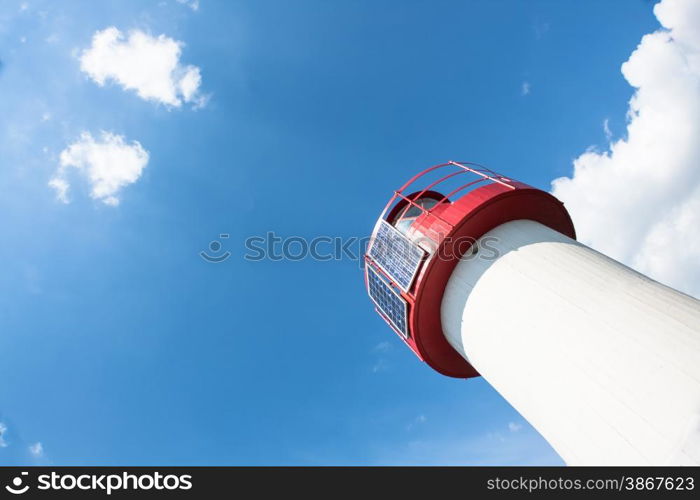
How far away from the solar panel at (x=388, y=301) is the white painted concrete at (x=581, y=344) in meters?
1.55

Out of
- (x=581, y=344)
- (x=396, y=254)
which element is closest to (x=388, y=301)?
(x=396, y=254)

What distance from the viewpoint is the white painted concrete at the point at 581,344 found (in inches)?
269

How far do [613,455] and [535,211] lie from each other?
24.9ft

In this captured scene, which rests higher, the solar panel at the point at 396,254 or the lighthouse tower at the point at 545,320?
the solar panel at the point at 396,254

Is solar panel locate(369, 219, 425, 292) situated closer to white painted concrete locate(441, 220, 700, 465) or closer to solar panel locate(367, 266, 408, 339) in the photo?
solar panel locate(367, 266, 408, 339)

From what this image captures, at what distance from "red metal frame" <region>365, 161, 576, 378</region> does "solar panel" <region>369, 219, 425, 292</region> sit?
26 cm

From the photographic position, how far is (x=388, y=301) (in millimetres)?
13352

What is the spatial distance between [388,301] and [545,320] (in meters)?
5.60

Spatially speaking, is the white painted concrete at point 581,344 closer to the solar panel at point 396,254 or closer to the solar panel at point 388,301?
the solar panel at point 396,254

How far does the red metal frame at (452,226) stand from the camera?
11.2 meters

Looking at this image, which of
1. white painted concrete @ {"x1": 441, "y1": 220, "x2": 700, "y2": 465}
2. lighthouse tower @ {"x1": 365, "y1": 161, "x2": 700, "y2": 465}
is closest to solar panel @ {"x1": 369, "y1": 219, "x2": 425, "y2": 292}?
lighthouse tower @ {"x1": 365, "y1": 161, "x2": 700, "y2": 465}

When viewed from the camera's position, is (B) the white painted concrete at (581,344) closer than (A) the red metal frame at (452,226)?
Yes

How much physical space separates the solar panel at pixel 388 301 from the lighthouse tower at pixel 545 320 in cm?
7

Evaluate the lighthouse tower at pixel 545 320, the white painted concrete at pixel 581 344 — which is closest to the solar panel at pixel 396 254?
the lighthouse tower at pixel 545 320
